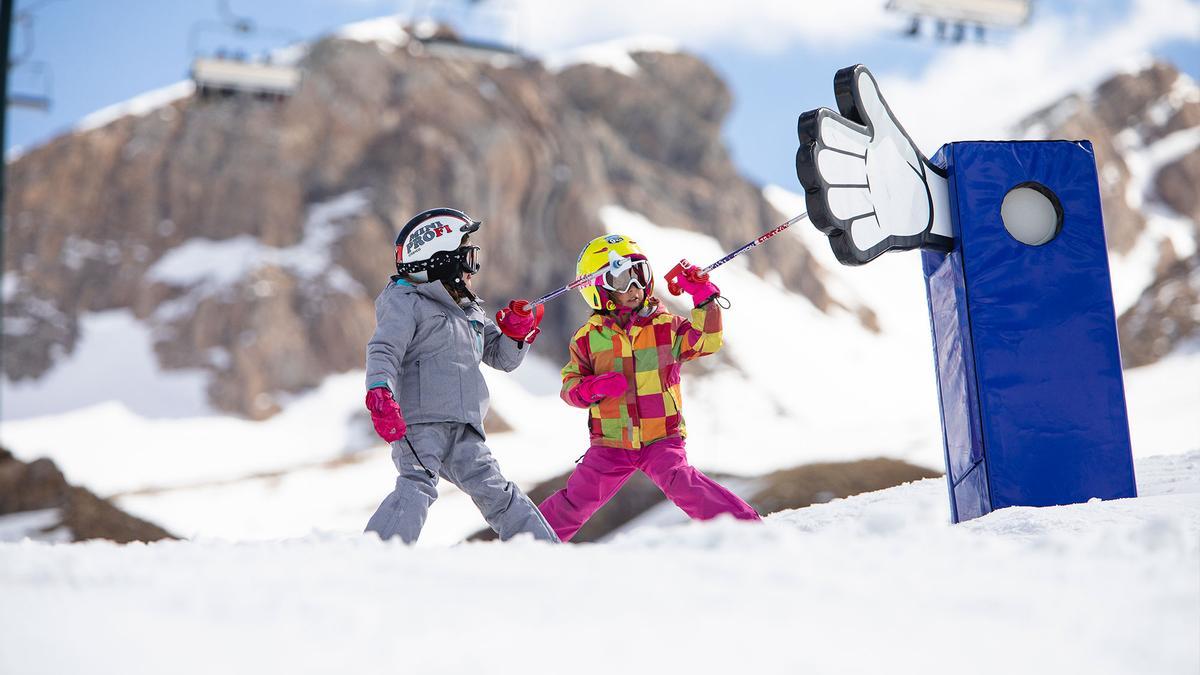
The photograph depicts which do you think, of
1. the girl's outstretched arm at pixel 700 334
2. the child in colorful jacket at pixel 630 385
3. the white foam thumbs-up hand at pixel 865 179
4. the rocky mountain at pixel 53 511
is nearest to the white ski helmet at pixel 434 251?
the child in colorful jacket at pixel 630 385

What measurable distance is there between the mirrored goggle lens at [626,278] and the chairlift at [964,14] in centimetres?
1660

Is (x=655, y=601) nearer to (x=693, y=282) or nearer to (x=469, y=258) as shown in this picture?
(x=693, y=282)

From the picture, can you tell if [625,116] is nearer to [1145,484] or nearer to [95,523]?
[95,523]

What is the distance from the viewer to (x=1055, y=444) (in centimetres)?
328

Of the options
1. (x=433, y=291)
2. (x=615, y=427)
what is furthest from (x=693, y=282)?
(x=433, y=291)

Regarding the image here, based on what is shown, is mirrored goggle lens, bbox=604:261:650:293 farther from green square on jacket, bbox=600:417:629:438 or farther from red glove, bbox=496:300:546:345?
green square on jacket, bbox=600:417:629:438

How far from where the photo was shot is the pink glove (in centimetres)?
358

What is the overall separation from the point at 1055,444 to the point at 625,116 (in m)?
43.1

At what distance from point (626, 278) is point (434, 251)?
27.5 inches

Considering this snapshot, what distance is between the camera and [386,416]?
120 inches

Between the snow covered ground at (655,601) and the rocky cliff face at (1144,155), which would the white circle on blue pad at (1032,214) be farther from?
the rocky cliff face at (1144,155)

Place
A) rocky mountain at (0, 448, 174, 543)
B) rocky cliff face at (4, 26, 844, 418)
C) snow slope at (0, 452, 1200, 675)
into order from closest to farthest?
snow slope at (0, 452, 1200, 675) → rocky mountain at (0, 448, 174, 543) → rocky cliff face at (4, 26, 844, 418)

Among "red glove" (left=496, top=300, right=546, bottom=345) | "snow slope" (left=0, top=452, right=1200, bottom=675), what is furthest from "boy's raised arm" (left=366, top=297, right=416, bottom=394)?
"snow slope" (left=0, top=452, right=1200, bottom=675)

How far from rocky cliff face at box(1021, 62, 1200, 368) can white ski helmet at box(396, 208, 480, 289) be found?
53.0 metres
